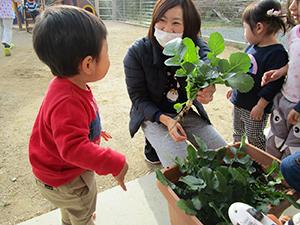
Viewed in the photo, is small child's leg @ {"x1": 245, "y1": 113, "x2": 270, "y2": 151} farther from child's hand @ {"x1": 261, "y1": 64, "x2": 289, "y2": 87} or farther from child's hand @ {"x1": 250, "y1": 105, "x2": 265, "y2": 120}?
child's hand @ {"x1": 261, "y1": 64, "x2": 289, "y2": 87}

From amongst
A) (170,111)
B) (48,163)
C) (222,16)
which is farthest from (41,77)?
(222,16)

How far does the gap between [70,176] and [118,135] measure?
1327mm

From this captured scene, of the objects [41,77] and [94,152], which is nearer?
[94,152]

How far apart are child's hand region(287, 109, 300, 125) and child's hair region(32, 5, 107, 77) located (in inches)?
48.7

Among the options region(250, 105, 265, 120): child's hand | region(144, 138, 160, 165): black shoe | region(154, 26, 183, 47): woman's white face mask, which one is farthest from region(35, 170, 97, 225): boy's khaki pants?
region(250, 105, 265, 120): child's hand

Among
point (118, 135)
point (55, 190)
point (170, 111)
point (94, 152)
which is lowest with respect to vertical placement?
point (118, 135)

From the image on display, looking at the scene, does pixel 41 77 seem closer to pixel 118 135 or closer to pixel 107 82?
pixel 107 82

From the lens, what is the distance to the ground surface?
5.09 ft

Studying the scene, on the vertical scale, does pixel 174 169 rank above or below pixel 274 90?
below

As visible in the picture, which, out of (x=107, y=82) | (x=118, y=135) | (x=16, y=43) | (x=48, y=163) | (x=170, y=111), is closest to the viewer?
(x=48, y=163)

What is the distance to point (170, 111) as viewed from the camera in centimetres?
162

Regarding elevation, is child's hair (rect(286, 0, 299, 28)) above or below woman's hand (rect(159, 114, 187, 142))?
above

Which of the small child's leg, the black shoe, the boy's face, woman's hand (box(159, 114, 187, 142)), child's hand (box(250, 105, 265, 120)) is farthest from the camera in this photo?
the black shoe

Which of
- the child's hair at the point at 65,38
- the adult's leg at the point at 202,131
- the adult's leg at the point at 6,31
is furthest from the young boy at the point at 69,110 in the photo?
the adult's leg at the point at 6,31
